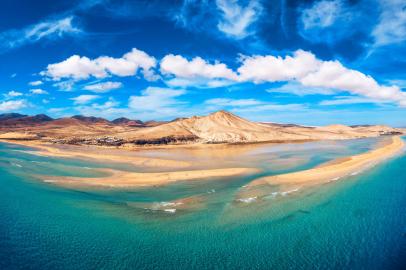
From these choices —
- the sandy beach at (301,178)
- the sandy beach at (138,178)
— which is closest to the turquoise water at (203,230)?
the sandy beach at (301,178)

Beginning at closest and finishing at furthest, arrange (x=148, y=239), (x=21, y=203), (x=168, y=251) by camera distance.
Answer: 1. (x=168, y=251)
2. (x=148, y=239)
3. (x=21, y=203)

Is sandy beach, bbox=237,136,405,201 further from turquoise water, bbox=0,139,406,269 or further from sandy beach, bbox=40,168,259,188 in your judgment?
sandy beach, bbox=40,168,259,188

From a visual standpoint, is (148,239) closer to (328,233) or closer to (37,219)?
(37,219)

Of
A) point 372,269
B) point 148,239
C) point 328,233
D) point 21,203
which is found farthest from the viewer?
point 21,203

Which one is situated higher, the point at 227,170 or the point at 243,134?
the point at 243,134

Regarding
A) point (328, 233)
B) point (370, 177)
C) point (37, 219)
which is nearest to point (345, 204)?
point (328, 233)

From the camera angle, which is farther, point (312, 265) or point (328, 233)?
point (328, 233)

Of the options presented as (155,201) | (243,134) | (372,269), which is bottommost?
(372,269)
